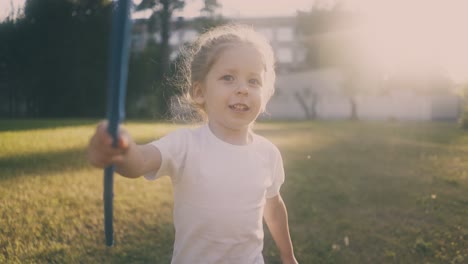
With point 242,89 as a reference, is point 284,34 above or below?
above

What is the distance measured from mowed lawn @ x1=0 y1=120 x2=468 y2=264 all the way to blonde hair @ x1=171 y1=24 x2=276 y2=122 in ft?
4.68

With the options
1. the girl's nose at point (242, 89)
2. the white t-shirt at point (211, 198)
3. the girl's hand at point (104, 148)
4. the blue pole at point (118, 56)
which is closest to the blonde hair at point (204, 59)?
the girl's nose at point (242, 89)

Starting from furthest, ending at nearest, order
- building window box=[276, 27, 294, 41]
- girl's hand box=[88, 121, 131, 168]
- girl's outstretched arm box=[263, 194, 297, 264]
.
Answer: building window box=[276, 27, 294, 41] < girl's outstretched arm box=[263, 194, 297, 264] < girl's hand box=[88, 121, 131, 168]

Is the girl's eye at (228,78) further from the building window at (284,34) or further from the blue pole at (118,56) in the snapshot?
the building window at (284,34)

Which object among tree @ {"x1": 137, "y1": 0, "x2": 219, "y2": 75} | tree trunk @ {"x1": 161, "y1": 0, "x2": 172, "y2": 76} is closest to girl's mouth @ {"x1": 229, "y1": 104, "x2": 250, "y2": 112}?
tree @ {"x1": 137, "y1": 0, "x2": 219, "y2": 75}

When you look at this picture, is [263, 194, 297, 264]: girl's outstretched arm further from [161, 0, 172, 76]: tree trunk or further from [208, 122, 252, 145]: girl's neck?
[161, 0, 172, 76]: tree trunk

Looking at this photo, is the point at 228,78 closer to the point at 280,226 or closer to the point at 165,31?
the point at 280,226

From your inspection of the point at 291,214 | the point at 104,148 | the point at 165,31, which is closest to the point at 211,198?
the point at 104,148

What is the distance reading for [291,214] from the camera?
4566mm

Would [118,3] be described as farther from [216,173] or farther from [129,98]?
[129,98]

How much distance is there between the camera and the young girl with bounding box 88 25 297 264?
2.12 metres

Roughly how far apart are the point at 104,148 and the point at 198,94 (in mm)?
1308

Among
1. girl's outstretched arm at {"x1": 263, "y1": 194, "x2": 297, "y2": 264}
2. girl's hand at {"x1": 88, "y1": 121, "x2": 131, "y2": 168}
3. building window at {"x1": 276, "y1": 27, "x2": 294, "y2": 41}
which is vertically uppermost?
building window at {"x1": 276, "y1": 27, "x2": 294, "y2": 41}

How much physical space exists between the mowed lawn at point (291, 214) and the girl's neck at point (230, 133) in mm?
1617
